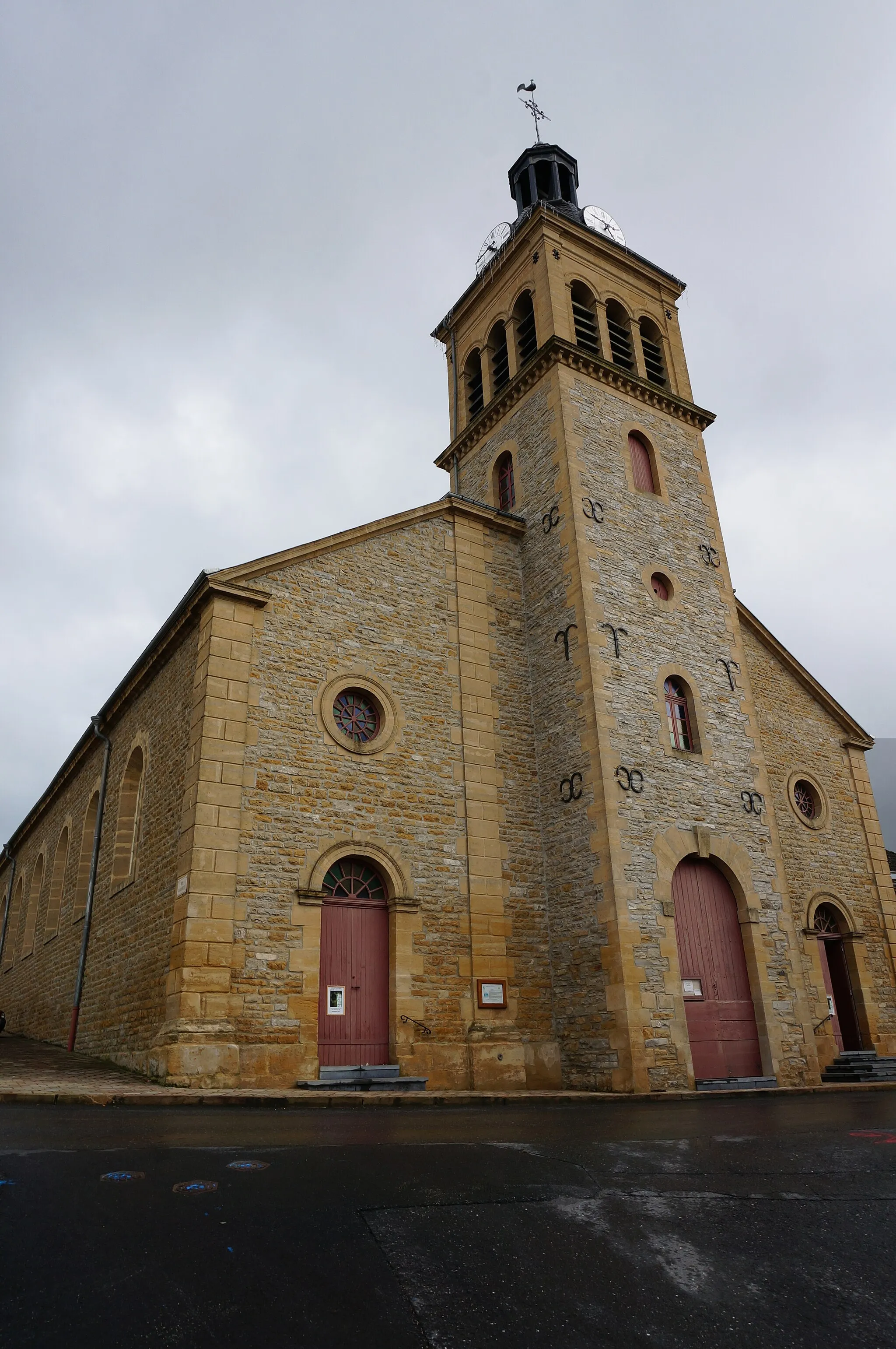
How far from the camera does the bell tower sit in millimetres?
12484

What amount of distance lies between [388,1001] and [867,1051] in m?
9.38

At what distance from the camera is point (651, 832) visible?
43.2 feet

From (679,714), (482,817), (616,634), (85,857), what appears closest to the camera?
(482,817)

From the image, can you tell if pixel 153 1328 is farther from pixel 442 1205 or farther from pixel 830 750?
pixel 830 750

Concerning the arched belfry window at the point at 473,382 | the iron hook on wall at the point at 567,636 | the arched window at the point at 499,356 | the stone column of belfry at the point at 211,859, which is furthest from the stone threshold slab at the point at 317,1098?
the arched belfry window at the point at 473,382

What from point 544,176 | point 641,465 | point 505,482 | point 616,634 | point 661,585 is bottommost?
point 616,634

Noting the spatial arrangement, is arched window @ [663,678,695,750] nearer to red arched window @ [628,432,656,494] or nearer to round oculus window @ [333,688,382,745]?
red arched window @ [628,432,656,494]

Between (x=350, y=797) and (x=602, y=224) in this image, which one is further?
(x=602, y=224)

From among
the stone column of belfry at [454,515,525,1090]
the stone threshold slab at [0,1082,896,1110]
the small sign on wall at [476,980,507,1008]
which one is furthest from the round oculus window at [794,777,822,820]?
the small sign on wall at [476,980,507,1008]

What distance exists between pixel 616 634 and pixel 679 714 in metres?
1.85

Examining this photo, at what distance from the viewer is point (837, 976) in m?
16.5

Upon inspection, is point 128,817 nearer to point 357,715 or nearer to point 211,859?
point 211,859

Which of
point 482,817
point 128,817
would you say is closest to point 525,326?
point 482,817

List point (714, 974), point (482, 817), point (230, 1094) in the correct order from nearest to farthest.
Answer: point (230, 1094) → point (714, 974) → point (482, 817)
